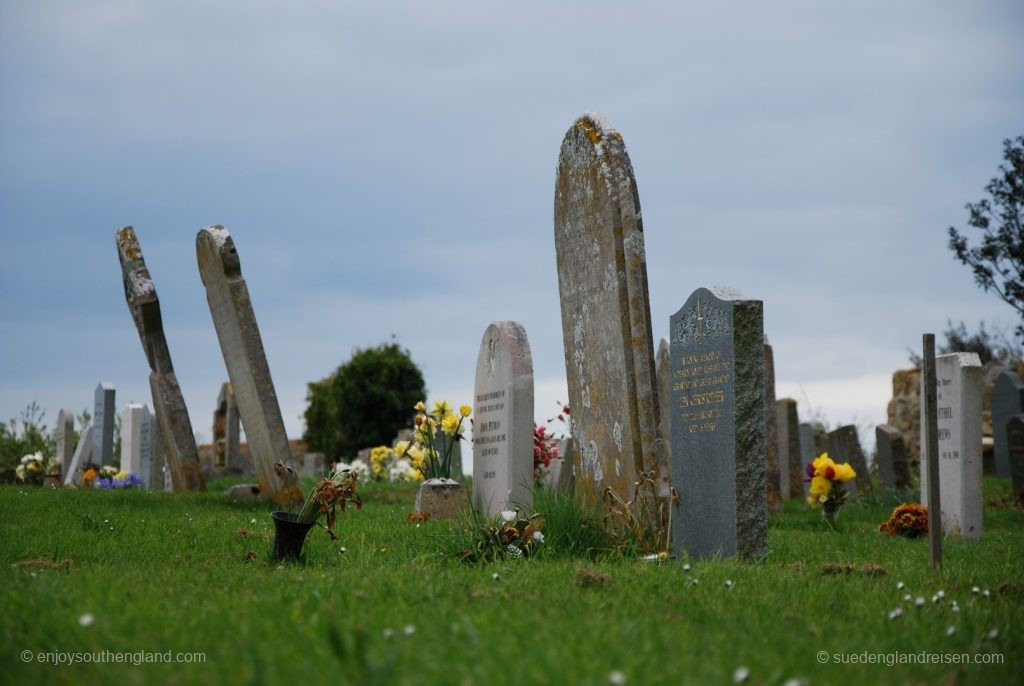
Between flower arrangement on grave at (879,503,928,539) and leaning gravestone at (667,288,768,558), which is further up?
leaning gravestone at (667,288,768,558)

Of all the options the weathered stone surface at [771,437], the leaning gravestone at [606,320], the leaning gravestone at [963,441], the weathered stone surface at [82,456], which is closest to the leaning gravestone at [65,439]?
the weathered stone surface at [82,456]

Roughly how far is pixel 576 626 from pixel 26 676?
7.49 feet

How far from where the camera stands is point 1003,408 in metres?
22.8

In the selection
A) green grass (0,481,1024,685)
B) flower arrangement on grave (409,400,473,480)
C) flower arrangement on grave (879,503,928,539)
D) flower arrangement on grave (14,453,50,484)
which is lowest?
flower arrangement on grave (879,503,928,539)

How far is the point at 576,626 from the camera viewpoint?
481 cm

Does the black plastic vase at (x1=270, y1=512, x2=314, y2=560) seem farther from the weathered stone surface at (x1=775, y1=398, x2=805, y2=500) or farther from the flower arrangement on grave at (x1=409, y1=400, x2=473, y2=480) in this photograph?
the weathered stone surface at (x1=775, y1=398, x2=805, y2=500)

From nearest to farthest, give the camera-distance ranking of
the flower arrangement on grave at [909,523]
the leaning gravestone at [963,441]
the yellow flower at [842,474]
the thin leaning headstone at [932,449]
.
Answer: the thin leaning headstone at [932,449] → the flower arrangement on grave at [909,523] → the leaning gravestone at [963,441] → the yellow flower at [842,474]

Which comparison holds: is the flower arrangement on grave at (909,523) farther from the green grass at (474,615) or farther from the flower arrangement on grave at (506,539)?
the flower arrangement on grave at (506,539)

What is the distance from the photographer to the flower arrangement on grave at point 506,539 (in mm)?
7945

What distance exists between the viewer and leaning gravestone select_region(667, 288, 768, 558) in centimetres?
820

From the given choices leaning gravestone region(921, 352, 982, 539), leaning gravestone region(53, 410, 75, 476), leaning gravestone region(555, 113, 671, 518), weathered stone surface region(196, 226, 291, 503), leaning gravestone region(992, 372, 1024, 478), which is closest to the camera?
leaning gravestone region(555, 113, 671, 518)

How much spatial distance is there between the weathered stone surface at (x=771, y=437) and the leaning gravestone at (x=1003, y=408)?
8608mm

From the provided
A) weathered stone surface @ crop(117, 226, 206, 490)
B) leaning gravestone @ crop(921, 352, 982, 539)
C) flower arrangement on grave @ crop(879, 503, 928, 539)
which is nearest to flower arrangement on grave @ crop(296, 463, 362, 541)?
flower arrangement on grave @ crop(879, 503, 928, 539)

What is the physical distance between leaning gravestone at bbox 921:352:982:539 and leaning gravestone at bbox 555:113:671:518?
4.69 meters
